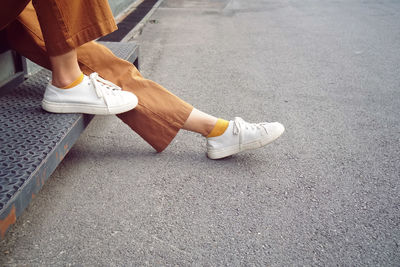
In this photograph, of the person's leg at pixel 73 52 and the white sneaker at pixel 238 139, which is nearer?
the person's leg at pixel 73 52

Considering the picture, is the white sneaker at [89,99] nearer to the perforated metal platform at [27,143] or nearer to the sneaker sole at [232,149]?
the perforated metal platform at [27,143]

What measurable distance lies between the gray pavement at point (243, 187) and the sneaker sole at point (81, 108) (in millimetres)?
347

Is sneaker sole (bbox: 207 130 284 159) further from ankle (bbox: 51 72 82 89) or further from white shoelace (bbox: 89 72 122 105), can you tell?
ankle (bbox: 51 72 82 89)

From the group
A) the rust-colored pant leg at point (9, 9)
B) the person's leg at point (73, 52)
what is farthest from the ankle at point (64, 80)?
the rust-colored pant leg at point (9, 9)

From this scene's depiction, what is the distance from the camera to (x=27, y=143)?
1586mm

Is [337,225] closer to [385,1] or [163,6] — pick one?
[163,6]

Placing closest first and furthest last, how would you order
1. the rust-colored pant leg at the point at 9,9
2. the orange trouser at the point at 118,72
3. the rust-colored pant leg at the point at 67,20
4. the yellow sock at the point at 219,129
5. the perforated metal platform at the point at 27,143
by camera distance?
the perforated metal platform at the point at 27,143, the rust-colored pant leg at the point at 9,9, the rust-colored pant leg at the point at 67,20, the orange trouser at the point at 118,72, the yellow sock at the point at 219,129

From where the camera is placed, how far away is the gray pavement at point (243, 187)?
61.4 inches

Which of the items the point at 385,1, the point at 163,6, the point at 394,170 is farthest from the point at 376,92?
the point at 385,1

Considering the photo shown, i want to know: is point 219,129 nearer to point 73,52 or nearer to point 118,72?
point 118,72

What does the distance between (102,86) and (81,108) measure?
15 centimetres

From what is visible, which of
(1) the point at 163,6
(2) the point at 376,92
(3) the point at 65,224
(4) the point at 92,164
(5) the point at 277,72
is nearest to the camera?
(3) the point at 65,224

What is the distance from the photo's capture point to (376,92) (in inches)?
132

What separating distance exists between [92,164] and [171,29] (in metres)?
3.73
